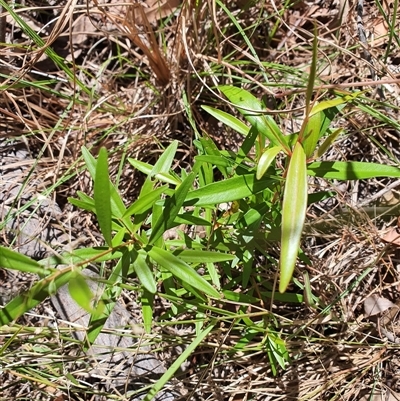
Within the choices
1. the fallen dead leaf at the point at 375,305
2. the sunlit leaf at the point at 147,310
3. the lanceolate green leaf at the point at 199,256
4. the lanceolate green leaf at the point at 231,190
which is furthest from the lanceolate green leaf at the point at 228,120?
the fallen dead leaf at the point at 375,305

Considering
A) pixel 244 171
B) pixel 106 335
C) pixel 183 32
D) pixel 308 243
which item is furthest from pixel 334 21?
pixel 106 335

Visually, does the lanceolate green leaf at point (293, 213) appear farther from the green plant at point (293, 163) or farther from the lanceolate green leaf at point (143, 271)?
the lanceolate green leaf at point (143, 271)

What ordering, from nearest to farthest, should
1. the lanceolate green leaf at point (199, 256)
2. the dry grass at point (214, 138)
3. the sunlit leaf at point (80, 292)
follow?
the sunlit leaf at point (80, 292) → the lanceolate green leaf at point (199, 256) → the dry grass at point (214, 138)

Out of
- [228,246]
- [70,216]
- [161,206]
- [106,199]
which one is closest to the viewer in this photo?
[106,199]

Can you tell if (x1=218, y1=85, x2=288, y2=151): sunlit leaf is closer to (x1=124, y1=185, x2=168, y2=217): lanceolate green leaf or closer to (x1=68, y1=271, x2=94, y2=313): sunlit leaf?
(x1=124, y1=185, x2=168, y2=217): lanceolate green leaf

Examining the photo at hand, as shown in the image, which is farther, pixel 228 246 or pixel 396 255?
pixel 396 255

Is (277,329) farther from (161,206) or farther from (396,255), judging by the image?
(161,206)
